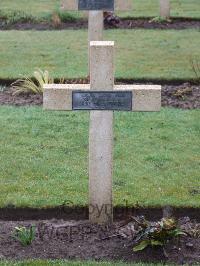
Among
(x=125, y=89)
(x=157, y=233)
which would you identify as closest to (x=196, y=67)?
(x=125, y=89)

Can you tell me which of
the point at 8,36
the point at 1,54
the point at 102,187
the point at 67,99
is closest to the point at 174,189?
the point at 102,187

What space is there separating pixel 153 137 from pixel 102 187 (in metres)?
2.64

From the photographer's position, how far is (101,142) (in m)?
5.63

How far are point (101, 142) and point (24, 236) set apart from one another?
2.81 feet

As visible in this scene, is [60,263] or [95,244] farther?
[95,244]

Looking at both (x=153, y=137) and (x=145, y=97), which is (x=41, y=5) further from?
(x=145, y=97)

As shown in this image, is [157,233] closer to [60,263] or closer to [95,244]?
[95,244]

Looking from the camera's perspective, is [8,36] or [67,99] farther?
[8,36]

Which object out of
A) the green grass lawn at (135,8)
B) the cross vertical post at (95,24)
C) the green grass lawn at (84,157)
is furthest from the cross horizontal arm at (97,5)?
the green grass lawn at (135,8)

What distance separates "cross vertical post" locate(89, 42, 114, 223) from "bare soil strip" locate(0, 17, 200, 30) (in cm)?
988

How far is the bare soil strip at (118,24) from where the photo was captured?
15422mm

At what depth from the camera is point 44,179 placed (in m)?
6.89

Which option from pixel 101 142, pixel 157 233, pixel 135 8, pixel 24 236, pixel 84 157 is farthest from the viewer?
pixel 135 8

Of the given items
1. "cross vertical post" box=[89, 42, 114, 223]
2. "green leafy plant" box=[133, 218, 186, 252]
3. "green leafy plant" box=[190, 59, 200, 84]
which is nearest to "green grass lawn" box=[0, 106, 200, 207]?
"cross vertical post" box=[89, 42, 114, 223]
